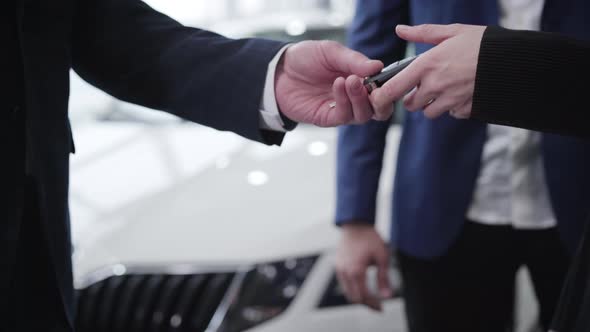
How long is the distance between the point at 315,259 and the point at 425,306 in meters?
0.41

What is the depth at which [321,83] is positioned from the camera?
3.27 feet

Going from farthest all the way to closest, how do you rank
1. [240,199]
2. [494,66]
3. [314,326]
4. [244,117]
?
[240,199]
[314,326]
[244,117]
[494,66]

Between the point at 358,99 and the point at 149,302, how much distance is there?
101 cm

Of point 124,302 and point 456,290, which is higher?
point 456,290

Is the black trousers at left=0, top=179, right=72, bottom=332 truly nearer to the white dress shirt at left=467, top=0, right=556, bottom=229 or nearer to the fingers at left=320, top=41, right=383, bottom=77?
the fingers at left=320, top=41, right=383, bottom=77

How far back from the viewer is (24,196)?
2.80ft

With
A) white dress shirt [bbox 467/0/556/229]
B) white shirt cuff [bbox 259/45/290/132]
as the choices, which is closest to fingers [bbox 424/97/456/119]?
white shirt cuff [bbox 259/45/290/132]

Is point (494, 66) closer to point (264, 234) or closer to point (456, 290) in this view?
point (456, 290)

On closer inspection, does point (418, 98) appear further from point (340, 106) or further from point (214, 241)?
point (214, 241)

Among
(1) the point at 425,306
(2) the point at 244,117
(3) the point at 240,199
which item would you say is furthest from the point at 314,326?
(2) the point at 244,117

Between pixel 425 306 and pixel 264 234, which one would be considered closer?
pixel 425 306

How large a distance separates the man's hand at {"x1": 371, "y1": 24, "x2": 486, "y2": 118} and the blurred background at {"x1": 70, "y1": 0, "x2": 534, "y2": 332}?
856 mm

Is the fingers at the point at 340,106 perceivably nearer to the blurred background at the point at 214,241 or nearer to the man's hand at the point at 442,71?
the man's hand at the point at 442,71

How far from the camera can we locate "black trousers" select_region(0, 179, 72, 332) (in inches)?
33.9
